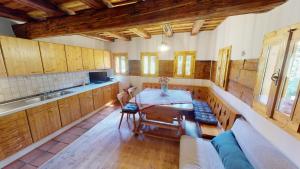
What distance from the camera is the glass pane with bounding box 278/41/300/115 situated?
3.19 ft

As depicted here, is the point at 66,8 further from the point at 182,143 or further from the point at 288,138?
the point at 288,138

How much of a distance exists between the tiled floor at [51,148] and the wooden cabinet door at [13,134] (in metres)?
0.20

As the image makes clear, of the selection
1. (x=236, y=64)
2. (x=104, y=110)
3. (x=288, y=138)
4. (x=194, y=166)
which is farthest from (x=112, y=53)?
(x=288, y=138)

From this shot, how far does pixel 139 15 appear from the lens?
166 cm

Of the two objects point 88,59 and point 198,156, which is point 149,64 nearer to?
point 88,59

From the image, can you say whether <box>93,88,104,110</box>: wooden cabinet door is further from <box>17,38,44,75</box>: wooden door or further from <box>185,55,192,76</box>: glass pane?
<box>185,55,192,76</box>: glass pane

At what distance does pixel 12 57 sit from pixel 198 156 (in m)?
3.40

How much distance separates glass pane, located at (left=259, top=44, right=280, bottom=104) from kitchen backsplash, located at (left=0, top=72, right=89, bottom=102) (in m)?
4.08

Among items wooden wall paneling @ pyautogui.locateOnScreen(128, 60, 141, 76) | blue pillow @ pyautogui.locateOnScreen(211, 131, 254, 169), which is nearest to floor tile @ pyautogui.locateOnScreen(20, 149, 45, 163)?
blue pillow @ pyautogui.locateOnScreen(211, 131, 254, 169)

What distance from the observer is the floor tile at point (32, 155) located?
6.46 ft

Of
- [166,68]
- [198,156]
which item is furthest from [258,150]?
[166,68]

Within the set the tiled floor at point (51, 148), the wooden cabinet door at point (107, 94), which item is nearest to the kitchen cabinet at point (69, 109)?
the tiled floor at point (51, 148)

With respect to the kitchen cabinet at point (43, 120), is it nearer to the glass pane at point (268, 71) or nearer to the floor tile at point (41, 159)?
the floor tile at point (41, 159)

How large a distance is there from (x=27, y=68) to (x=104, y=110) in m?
2.24
